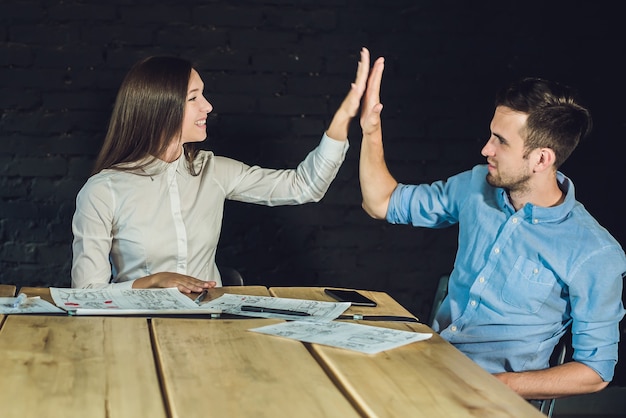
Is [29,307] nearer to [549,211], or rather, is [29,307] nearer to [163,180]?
[163,180]

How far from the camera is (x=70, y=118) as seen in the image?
3484mm

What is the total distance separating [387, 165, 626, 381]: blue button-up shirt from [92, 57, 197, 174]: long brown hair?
38.7 inches

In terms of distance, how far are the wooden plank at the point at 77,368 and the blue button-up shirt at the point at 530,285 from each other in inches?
37.1

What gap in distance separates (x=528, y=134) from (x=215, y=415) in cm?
139

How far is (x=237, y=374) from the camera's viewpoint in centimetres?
166

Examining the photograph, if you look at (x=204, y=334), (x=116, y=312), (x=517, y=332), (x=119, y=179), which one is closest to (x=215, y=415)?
(x=204, y=334)

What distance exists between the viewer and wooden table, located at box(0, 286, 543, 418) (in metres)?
1.49

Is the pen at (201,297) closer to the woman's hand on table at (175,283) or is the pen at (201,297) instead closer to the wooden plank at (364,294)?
the woman's hand on table at (175,283)

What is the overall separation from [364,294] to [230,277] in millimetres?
671

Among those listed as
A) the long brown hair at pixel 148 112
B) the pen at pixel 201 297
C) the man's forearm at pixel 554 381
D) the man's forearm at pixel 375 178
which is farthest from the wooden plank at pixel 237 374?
the long brown hair at pixel 148 112

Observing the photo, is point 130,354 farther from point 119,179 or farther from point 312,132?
point 312,132

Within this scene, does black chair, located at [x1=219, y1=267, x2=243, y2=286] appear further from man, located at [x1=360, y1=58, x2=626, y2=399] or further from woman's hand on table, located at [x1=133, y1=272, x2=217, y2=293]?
man, located at [x1=360, y1=58, x2=626, y2=399]

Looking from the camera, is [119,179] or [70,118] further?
[70,118]

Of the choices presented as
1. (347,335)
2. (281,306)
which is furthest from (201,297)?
(347,335)
